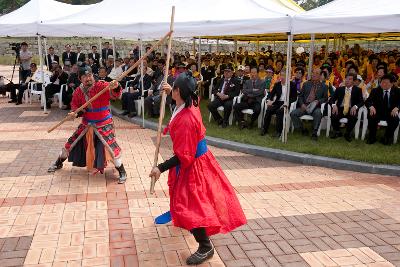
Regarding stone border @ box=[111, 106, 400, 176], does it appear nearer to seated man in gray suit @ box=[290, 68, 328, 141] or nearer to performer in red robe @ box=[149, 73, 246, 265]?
seated man in gray suit @ box=[290, 68, 328, 141]

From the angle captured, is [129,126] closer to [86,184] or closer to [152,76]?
[152,76]

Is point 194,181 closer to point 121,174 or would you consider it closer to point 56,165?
point 121,174

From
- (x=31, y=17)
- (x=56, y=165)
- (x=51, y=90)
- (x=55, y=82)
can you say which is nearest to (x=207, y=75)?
(x=55, y=82)

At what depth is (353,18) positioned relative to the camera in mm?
6797

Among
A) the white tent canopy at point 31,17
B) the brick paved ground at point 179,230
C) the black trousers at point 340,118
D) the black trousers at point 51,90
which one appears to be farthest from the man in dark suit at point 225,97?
the black trousers at point 51,90

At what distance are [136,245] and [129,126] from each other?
6179 millimetres

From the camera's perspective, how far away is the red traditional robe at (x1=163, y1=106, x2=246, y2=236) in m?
3.39

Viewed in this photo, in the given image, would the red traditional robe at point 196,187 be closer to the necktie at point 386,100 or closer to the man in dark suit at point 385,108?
the man in dark suit at point 385,108

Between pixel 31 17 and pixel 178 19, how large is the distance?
5.31 meters

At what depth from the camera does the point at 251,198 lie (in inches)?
211

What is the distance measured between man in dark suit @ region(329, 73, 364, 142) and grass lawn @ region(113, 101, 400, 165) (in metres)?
0.26

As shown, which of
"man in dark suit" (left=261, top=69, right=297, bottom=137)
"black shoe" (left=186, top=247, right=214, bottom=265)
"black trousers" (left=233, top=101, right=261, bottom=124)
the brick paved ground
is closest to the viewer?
"black shoe" (left=186, top=247, right=214, bottom=265)

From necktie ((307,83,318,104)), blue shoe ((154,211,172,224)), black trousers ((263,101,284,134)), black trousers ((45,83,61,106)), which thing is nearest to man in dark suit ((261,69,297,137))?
black trousers ((263,101,284,134))

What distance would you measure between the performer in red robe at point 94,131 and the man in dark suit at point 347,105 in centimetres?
458
